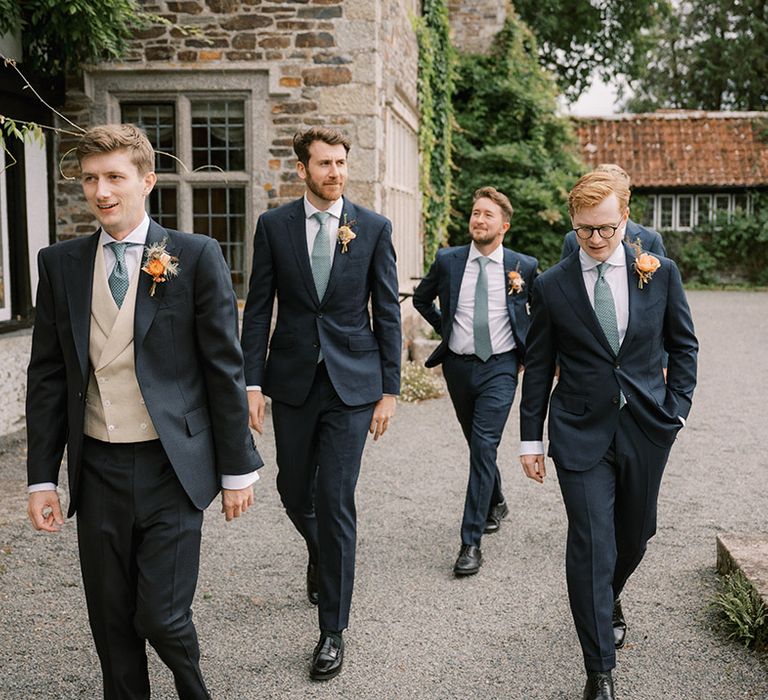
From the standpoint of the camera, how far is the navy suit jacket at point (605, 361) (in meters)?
3.71

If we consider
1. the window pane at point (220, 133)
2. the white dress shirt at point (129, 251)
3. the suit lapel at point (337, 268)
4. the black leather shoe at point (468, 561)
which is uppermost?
the window pane at point (220, 133)

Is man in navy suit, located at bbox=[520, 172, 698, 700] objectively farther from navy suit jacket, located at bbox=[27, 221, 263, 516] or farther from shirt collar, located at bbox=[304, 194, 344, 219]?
navy suit jacket, located at bbox=[27, 221, 263, 516]

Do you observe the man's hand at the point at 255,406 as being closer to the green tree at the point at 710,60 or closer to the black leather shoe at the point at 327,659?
the black leather shoe at the point at 327,659

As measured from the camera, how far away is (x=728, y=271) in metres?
28.6

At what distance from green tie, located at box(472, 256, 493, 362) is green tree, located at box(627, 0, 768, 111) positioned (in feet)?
98.7

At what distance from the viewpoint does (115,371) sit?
307 centimetres

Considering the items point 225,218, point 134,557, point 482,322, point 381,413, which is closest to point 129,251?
point 134,557

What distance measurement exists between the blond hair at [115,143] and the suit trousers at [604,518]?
184 centimetres

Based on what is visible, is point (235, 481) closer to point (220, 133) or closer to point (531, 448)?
point (531, 448)

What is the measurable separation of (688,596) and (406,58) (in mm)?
8353

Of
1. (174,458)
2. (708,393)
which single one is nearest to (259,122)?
(708,393)

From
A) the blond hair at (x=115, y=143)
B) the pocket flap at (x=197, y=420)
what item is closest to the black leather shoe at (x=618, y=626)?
the pocket flap at (x=197, y=420)

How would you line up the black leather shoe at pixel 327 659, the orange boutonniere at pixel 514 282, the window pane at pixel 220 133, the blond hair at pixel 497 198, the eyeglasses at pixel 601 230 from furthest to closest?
the window pane at pixel 220 133 < the orange boutonniere at pixel 514 282 < the blond hair at pixel 497 198 < the black leather shoe at pixel 327 659 < the eyeglasses at pixel 601 230

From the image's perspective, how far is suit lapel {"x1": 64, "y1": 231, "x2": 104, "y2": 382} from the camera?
9.95ft
